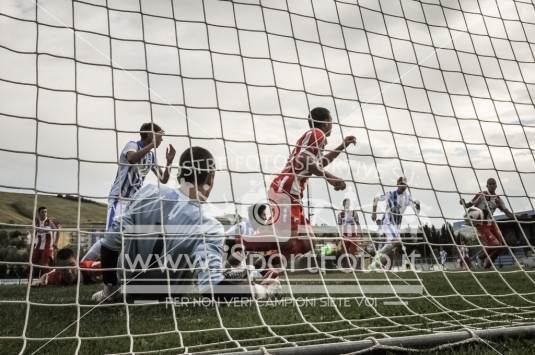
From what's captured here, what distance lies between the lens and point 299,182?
3984 millimetres

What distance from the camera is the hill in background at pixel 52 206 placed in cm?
287

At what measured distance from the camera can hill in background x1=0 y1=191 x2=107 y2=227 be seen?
2873 mm

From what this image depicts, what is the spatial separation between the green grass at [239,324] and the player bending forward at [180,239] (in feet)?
0.56

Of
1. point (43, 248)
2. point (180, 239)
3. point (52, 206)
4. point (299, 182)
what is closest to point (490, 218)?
point (299, 182)

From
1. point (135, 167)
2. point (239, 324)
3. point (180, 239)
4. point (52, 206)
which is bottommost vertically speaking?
point (239, 324)

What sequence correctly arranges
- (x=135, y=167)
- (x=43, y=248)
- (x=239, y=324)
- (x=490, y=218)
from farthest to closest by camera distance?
(x=43, y=248) < (x=490, y=218) < (x=135, y=167) < (x=239, y=324)

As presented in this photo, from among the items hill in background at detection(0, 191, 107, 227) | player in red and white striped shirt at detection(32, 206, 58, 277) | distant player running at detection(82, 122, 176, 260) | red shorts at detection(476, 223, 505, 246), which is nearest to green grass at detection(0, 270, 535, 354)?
hill in background at detection(0, 191, 107, 227)

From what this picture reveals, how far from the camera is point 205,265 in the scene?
2973 mm

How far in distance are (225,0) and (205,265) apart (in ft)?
7.43

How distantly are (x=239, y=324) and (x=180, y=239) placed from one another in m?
0.73

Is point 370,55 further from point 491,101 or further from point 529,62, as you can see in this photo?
point 529,62

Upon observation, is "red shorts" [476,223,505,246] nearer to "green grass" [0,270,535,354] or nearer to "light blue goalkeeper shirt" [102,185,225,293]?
"green grass" [0,270,535,354]

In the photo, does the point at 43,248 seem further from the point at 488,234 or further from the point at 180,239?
the point at 488,234

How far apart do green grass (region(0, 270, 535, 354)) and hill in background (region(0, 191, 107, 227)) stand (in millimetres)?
570
